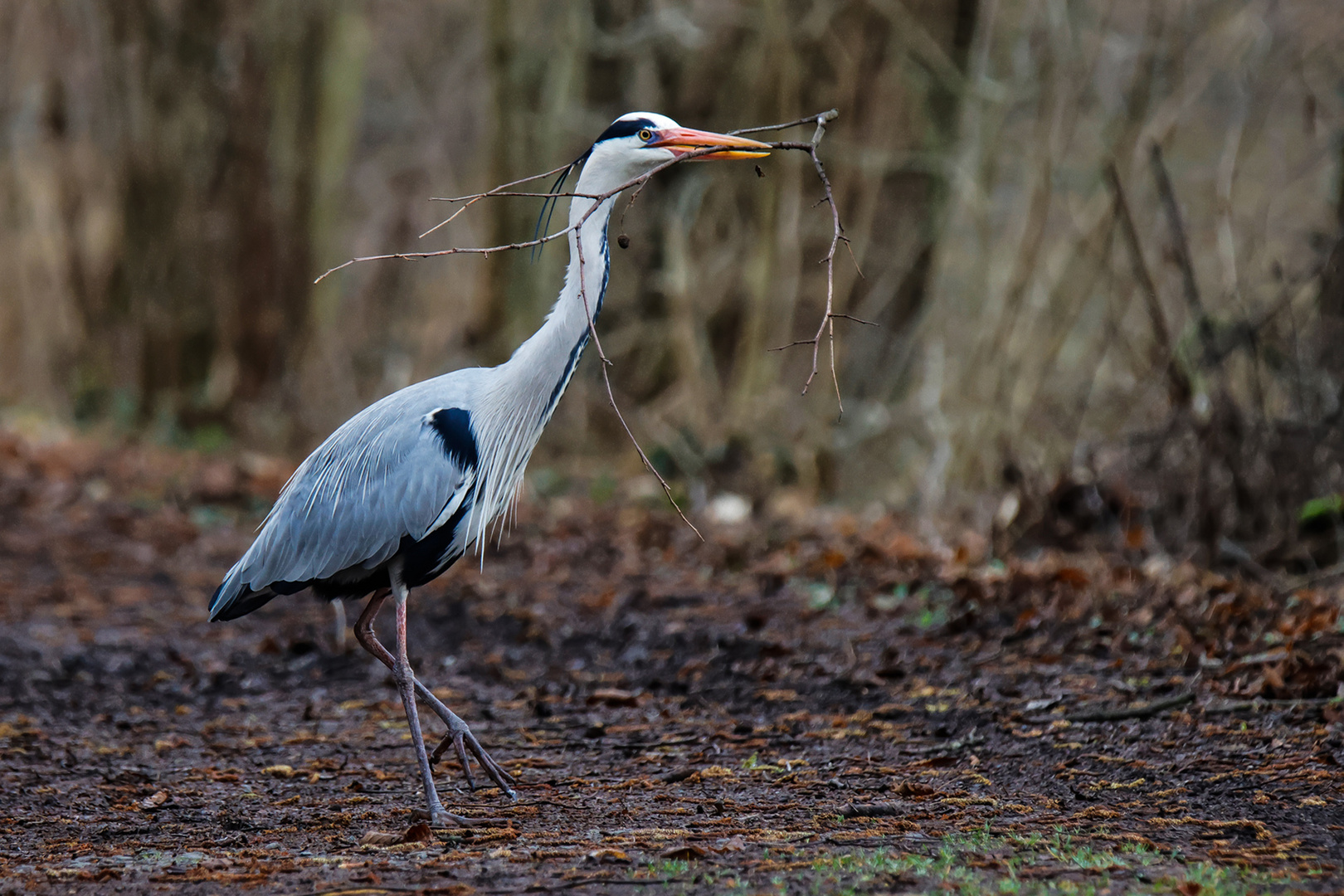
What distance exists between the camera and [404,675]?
5121mm

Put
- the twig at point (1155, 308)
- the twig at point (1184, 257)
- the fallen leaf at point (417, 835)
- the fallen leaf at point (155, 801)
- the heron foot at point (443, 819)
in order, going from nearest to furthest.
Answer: the fallen leaf at point (417, 835) < the heron foot at point (443, 819) < the fallen leaf at point (155, 801) < the twig at point (1184, 257) < the twig at point (1155, 308)

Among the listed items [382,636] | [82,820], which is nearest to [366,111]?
[382,636]

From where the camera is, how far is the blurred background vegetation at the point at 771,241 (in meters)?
8.04

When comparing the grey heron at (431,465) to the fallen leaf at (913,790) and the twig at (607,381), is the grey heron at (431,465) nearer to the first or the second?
the twig at (607,381)

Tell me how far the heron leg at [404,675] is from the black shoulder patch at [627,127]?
1.89 meters

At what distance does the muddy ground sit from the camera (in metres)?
3.86

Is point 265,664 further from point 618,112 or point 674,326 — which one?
point 618,112

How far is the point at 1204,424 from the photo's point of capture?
735cm

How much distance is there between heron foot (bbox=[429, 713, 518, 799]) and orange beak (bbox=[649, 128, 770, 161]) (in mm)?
2248

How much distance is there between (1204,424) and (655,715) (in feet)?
11.4

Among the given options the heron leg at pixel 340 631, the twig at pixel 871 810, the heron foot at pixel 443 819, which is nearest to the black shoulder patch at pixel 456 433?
the heron foot at pixel 443 819

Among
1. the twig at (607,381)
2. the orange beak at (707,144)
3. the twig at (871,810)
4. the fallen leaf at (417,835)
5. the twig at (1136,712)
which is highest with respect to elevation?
the orange beak at (707,144)

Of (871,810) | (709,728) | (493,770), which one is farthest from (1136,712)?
(493,770)

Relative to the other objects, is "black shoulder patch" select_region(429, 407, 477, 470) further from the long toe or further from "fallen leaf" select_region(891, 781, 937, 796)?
"fallen leaf" select_region(891, 781, 937, 796)
